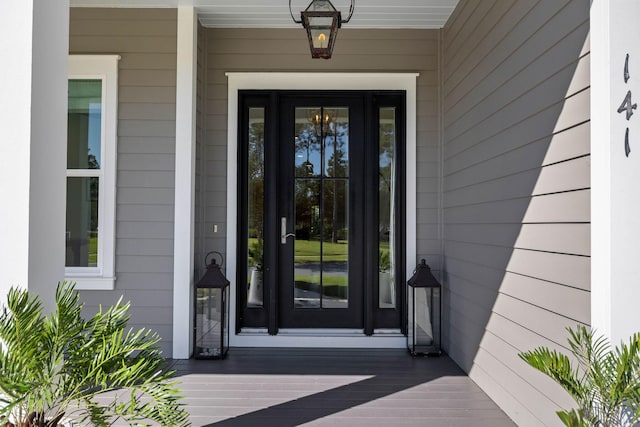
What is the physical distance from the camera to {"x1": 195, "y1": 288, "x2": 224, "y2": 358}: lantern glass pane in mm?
4137

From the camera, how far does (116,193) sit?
416 centimetres

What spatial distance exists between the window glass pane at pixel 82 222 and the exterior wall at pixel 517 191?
295 cm

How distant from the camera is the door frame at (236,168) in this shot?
176 inches

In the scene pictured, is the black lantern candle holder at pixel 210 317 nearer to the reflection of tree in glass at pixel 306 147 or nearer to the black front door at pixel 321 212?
the black front door at pixel 321 212

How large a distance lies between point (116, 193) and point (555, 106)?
10.9ft

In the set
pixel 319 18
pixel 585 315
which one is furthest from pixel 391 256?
pixel 585 315

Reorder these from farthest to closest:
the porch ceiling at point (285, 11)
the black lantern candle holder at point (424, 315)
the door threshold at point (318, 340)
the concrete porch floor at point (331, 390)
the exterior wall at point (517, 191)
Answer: the door threshold at point (318, 340), the black lantern candle holder at point (424, 315), the porch ceiling at point (285, 11), the concrete porch floor at point (331, 390), the exterior wall at point (517, 191)

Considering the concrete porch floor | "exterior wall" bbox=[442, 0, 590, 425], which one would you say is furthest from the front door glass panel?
"exterior wall" bbox=[442, 0, 590, 425]

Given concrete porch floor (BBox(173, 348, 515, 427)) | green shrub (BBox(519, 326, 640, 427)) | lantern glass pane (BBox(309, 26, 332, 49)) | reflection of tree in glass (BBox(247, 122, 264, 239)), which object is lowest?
concrete porch floor (BBox(173, 348, 515, 427))

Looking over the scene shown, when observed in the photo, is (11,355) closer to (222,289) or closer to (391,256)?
(222,289)

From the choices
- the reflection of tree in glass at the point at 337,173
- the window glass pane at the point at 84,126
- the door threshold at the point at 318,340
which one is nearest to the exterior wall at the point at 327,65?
the reflection of tree in glass at the point at 337,173

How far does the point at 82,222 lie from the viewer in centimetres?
415

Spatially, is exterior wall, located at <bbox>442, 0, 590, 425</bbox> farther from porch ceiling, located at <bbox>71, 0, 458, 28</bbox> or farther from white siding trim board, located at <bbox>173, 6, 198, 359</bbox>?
white siding trim board, located at <bbox>173, 6, 198, 359</bbox>

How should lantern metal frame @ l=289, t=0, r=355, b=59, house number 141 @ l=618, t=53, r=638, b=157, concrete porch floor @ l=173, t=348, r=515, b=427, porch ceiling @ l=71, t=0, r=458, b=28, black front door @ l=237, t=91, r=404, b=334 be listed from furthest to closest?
black front door @ l=237, t=91, r=404, b=334
porch ceiling @ l=71, t=0, r=458, b=28
lantern metal frame @ l=289, t=0, r=355, b=59
concrete porch floor @ l=173, t=348, r=515, b=427
house number 141 @ l=618, t=53, r=638, b=157
